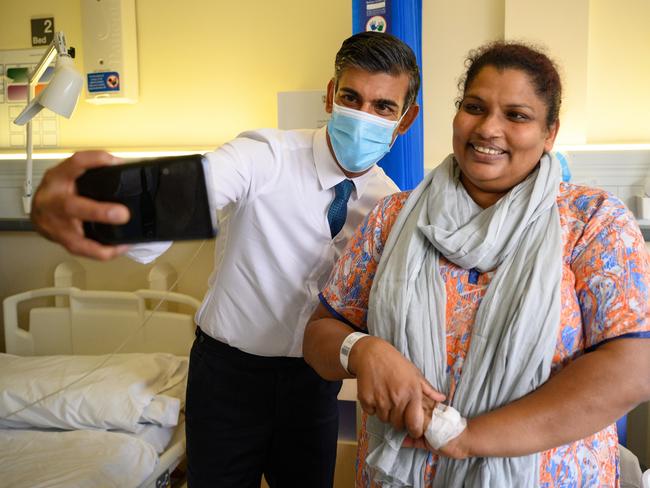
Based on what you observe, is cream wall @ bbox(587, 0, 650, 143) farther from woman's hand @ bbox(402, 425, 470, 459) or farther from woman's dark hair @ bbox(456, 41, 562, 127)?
woman's hand @ bbox(402, 425, 470, 459)

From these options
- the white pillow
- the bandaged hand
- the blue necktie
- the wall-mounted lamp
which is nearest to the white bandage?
the bandaged hand

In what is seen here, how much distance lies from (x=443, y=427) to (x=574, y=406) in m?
0.23

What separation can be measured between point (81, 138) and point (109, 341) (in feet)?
3.76

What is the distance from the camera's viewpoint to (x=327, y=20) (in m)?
2.83

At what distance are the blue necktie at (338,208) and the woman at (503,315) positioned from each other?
40 cm

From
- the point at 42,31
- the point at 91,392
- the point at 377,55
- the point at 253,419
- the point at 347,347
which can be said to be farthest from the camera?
the point at 42,31

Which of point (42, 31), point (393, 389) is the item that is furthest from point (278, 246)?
point (42, 31)

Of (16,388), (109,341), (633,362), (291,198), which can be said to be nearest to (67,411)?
(16,388)

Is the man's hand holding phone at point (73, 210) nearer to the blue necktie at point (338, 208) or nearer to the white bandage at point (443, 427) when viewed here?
the white bandage at point (443, 427)

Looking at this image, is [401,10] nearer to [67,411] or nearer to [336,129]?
[336,129]

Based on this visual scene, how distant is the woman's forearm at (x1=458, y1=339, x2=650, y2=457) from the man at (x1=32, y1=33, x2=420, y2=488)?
72 cm

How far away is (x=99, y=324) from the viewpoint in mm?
2945

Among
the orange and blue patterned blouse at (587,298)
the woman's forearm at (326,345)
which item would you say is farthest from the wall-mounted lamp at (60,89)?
the orange and blue patterned blouse at (587,298)

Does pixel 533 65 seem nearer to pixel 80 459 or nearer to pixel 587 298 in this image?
pixel 587 298
